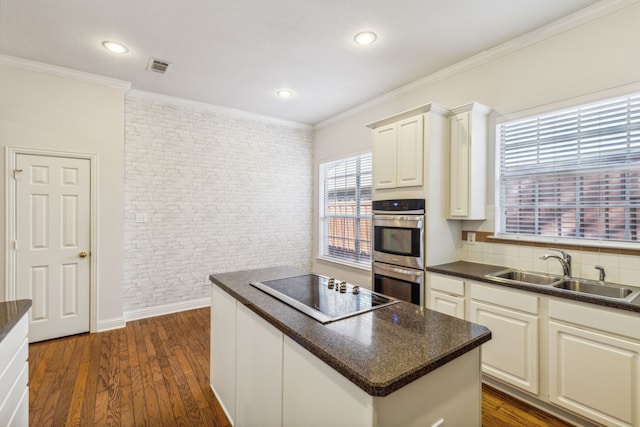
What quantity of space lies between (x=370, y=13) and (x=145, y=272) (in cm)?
389

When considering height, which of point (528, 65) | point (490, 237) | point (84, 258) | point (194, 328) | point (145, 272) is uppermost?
point (528, 65)

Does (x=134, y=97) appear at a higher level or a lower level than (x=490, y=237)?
higher

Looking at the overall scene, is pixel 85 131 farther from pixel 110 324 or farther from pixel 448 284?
pixel 448 284

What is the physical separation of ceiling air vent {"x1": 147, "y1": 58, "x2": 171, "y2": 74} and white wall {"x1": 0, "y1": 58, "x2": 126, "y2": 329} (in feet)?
2.15

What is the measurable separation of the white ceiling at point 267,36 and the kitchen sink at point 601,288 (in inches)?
80.7

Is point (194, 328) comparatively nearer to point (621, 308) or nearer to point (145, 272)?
point (145, 272)

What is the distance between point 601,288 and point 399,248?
155cm

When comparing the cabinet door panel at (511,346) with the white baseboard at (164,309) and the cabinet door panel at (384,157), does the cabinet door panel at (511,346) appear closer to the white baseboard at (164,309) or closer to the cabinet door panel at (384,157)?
the cabinet door panel at (384,157)

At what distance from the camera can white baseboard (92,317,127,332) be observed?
362 centimetres

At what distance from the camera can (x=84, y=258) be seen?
3.55m

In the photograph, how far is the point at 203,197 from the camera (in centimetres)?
446

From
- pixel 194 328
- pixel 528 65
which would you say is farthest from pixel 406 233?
pixel 194 328

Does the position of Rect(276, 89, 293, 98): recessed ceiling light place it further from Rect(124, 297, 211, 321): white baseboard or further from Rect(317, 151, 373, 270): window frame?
Rect(124, 297, 211, 321): white baseboard

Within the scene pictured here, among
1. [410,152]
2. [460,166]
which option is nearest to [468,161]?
[460,166]
